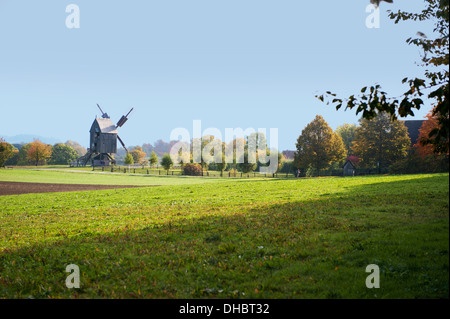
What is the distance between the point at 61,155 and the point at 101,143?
148 ft

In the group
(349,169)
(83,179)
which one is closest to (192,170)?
(83,179)

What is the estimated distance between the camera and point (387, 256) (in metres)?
8.33

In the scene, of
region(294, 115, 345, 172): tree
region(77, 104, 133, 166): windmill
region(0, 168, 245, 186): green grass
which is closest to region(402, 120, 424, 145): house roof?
region(294, 115, 345, 172): tree

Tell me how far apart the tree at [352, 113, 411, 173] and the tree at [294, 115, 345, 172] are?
3988 millimetres

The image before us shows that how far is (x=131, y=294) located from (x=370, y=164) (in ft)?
221

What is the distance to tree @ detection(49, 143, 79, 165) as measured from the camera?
14612 centimetres

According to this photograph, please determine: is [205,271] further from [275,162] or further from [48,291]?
[275,162]

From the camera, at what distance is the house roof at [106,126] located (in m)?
116

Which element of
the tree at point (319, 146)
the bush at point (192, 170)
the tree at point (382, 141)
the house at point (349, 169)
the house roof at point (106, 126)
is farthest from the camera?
the house roof at point (106, 126)

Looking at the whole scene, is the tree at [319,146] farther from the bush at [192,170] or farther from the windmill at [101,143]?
the windmill at [101,143]

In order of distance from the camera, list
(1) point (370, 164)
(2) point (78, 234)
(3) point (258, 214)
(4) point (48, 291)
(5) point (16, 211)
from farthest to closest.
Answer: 1. (1) point (370, 164)
2. (5) point (16, 211)
3. (3) point (258, 214)
4. (2) point (78, 234)
5. (4) point (48, 291)

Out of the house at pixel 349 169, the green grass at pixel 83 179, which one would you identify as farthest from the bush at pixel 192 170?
the house at pixel 349 169
